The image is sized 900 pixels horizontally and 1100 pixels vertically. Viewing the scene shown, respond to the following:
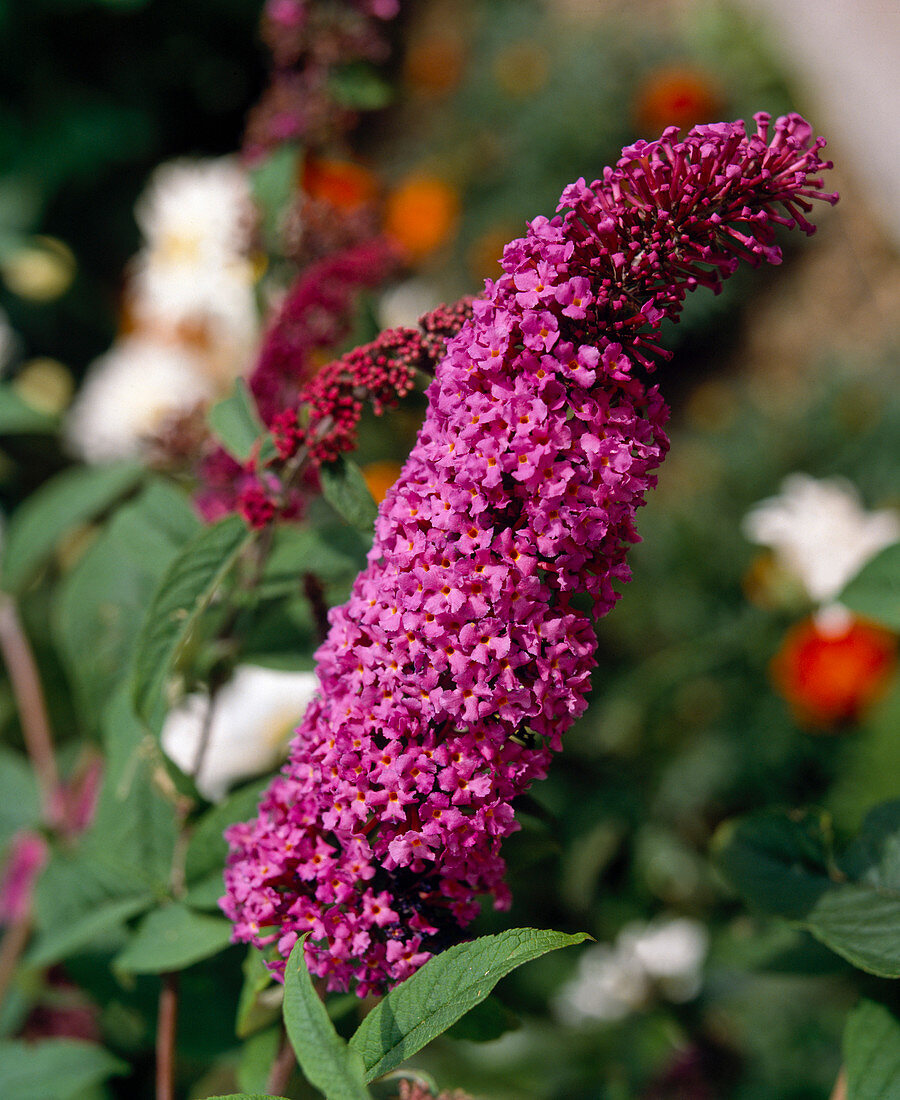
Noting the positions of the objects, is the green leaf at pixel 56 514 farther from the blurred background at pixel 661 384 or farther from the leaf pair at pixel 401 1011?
the leaf pair at pixel 401 1011

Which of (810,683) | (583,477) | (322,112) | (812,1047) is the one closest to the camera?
(583,477)

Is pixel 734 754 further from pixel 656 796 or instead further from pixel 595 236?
pixel 595 236

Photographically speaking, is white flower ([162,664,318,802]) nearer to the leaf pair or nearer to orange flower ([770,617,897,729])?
the leaf pair

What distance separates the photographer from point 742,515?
1.97 metres

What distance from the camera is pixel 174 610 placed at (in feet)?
2.23

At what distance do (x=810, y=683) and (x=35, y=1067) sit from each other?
4.23 feet

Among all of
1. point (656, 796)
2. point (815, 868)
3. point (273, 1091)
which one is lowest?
point (656, 796)

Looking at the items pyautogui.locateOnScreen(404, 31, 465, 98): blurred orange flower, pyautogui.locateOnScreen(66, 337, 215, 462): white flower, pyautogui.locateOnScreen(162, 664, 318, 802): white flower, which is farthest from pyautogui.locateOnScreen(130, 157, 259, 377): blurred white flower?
pyautogui.locateOnScreen(404, 31, 465, 98): blurred orange flower

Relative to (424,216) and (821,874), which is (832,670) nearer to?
(821,874)

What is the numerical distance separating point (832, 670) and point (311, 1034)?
134cm

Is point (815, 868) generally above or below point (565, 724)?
below

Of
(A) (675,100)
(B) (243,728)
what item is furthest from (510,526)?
(A) (675,100)

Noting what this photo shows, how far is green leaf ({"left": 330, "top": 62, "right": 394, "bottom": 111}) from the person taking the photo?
108 centimetres

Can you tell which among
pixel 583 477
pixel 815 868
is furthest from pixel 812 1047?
pixel 583 477
